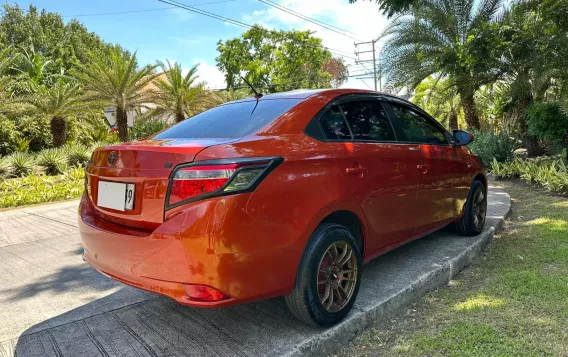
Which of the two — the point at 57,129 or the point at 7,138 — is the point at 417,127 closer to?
the point at 57,129

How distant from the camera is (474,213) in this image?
4.41 meters

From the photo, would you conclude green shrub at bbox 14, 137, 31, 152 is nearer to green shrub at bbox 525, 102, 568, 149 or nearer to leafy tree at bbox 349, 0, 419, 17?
leafy tree at bbox 349, 0, 419, 17

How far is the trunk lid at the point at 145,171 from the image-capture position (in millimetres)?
2207

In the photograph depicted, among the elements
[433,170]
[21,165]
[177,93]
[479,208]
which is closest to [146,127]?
[177,93]

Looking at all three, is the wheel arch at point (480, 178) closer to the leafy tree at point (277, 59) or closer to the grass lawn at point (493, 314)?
the grass lawn at point (493, 314)

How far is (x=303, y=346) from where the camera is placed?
2.34 m

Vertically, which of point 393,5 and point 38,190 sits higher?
point 393,5

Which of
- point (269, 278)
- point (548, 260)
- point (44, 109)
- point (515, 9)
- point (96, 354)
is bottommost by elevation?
point (96, 354)

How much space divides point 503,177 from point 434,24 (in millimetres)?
5314

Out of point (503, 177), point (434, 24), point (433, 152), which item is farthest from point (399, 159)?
point (434, 24)

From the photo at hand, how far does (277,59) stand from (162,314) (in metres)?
37.1

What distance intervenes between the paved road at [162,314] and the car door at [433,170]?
0.38m

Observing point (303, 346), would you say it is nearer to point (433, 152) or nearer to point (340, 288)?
point (340, 288)

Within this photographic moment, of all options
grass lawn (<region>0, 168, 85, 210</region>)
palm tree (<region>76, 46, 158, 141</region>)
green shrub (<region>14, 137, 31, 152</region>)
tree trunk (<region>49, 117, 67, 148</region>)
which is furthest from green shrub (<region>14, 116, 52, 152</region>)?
grass lawn (<region>0, 168, 85, 210</region>)
